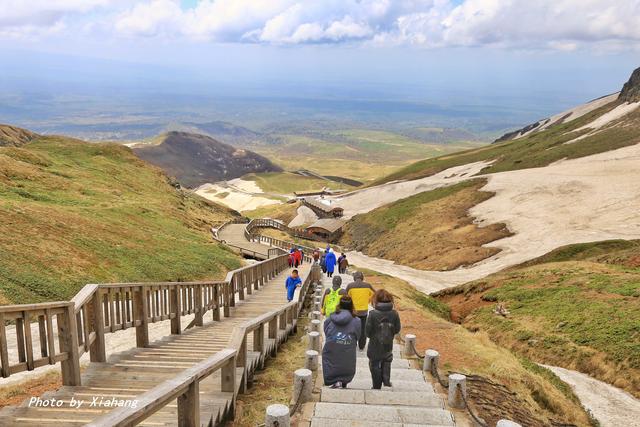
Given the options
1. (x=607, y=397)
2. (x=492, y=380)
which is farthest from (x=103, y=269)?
(x=607, y=397)

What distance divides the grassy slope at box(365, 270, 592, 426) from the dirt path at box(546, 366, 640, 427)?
0.48 m

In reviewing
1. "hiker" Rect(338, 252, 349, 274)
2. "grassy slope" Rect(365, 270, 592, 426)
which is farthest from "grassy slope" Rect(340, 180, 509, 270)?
"grassy slope" Rect(365, 270, 592, 426)

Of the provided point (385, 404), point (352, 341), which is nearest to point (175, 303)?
point (352, 341)

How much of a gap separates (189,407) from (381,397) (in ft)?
11.9

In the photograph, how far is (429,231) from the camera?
47.8 m

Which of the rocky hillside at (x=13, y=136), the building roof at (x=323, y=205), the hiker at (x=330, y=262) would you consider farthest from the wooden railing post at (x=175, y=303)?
the building roof at (x=323, y=205)

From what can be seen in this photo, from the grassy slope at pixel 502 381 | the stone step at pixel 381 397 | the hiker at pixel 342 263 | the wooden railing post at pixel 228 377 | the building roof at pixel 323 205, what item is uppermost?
the wooden railing post at pixel 228 377

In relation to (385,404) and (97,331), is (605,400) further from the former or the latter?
(97,331)

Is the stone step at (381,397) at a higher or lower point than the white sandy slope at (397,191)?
higher

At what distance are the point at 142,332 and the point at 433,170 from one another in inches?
3312

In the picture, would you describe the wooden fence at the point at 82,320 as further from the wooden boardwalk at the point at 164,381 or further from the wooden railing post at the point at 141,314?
Result: the wooden boardwalk at the point at 164,381

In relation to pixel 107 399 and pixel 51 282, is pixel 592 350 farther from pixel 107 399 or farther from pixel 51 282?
pixel 51 282

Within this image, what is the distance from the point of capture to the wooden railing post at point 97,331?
25.3 ft

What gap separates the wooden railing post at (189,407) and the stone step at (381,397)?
278cm
